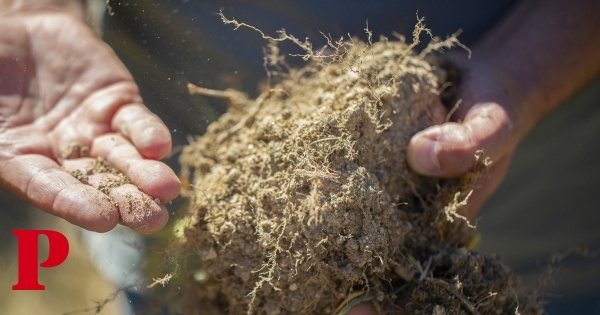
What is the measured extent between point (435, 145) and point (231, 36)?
529 mm

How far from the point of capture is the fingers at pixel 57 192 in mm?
994

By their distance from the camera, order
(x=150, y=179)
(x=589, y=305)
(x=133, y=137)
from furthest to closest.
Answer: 1. (x=589, y=305)
2. (x=133, y=137)
3. (x=150, y=179)

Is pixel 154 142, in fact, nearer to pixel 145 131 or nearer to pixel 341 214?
pixel 145 131

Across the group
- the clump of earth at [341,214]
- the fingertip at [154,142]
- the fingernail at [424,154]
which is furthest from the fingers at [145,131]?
the fingernail at [424,154]

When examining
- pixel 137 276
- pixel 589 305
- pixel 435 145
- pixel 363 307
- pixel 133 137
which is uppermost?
pixel 435 145

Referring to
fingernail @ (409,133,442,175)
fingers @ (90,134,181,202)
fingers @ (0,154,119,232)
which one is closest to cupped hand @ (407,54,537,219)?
fingernail @ (409,133,442,175)

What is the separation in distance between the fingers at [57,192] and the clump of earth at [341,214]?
19 cm

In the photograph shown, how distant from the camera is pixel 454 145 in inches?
44.3

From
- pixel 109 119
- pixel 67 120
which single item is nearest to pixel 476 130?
pixel 109 119

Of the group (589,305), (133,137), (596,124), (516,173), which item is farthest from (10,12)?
(589,305)

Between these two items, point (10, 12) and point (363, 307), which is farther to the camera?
point (10, 12)

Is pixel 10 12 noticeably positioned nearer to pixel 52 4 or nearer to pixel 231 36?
pixel 52 4

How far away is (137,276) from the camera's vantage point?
122 centimetres

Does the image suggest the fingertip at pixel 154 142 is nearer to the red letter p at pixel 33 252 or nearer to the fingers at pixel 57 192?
the fingers at pixel 57 192
